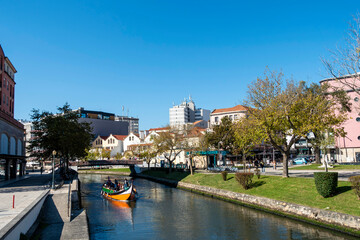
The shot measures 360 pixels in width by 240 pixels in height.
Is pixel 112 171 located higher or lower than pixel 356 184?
lower

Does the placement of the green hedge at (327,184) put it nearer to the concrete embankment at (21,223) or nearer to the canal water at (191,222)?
the canal water at (191,222)

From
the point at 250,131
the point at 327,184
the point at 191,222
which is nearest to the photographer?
the point at 327,184

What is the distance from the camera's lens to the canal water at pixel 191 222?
2064cm

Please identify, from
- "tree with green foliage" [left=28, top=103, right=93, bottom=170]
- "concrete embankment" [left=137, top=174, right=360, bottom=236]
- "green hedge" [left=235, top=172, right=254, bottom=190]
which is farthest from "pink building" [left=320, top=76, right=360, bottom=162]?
"tree with green foliage" [left=28, top=103, right=93, bottom=170]

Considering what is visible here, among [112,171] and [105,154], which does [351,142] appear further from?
[105,154]

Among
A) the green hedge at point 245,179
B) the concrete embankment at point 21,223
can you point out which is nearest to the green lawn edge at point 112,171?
the green hedge at point 245,179

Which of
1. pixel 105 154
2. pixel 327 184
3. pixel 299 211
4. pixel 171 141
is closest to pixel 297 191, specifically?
pixel 299 211

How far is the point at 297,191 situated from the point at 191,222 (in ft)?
32.6

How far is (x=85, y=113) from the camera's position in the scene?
167m

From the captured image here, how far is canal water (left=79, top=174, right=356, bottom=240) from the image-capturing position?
67.7ft

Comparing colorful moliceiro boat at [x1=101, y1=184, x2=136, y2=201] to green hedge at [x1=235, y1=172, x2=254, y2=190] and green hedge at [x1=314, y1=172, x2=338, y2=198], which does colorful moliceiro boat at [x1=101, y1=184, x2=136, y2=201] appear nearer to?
green hedge at [x1=235, y1=172, x2=254, y2=190]

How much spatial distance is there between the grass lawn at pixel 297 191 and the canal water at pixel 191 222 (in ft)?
6.38

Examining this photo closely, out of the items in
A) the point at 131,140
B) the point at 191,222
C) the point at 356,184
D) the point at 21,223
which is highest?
the point at 131,140

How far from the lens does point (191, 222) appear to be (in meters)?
24.7
